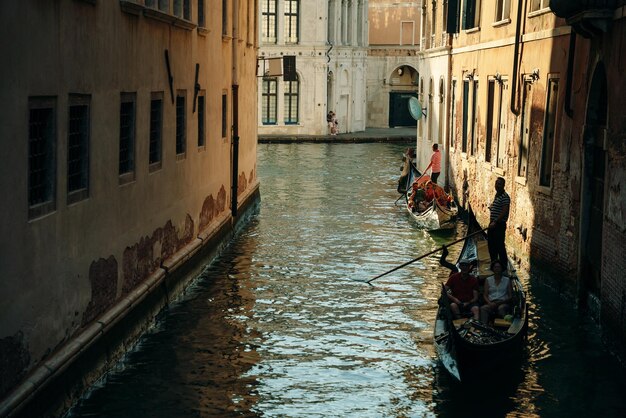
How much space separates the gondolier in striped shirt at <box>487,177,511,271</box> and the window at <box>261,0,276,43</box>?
3231cm

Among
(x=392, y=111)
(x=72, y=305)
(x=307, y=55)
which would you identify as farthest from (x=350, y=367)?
(x=392, y=111)

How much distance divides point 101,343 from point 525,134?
9664mm

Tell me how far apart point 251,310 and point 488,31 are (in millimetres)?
9516

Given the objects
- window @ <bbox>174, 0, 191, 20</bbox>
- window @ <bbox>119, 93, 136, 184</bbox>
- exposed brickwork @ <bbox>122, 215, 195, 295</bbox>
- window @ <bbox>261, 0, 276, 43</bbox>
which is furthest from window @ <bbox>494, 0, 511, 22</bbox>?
window @ <bbox>261, 0, 276, 43</bbox>

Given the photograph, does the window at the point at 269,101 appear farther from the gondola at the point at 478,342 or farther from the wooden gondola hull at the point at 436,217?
the gondola at the point at 478,342

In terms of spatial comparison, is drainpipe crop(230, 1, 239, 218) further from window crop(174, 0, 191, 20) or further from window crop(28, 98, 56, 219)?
window crop(28, 98, 56, 219)

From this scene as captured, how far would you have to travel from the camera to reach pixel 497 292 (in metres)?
13.0

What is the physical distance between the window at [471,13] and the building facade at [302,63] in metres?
23.2

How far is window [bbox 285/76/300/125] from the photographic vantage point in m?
48.5

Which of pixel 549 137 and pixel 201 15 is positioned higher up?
pixel 201 15

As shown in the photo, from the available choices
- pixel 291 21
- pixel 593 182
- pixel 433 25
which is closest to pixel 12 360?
pixel 593 182

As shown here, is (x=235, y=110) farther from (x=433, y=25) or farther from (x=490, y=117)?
(x=433, y=25)

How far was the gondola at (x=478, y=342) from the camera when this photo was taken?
37.2 ft

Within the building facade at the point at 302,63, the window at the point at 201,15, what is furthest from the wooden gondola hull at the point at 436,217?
the building facade at the point at 302,63
